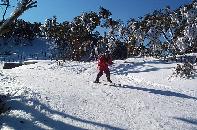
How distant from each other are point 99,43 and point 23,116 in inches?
1971

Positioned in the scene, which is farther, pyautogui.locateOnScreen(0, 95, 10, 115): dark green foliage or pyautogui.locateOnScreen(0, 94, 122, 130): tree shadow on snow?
pyautogui.locateOnScreen(0, 95, 10, 115): dark green foliage

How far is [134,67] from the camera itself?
1061 inches

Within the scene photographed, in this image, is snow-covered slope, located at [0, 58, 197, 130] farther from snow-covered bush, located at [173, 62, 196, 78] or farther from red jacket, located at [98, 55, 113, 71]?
snow-covered bush, located at [173, 62, 196, 78]

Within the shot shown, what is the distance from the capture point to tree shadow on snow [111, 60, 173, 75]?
2535 cm

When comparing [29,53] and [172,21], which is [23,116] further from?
[29,53]

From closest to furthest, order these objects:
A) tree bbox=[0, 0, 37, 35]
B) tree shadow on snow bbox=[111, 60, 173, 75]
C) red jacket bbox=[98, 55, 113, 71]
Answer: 1. tree bbox=[0, 0, 37, 35]
2. red jacket bbox=[98, 55, 113, 71]
3. tree shadow on snow bbox=[111, 60, 173, 75]

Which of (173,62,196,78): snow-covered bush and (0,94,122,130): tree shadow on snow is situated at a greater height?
(173,62,196,78): snow-covered bush

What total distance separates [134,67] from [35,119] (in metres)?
16.6

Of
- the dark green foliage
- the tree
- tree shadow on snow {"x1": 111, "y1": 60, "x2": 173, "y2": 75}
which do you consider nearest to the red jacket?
tree shadow on snow {"x1": 111, "y1": 60, "x2": 173, "y2": 75}

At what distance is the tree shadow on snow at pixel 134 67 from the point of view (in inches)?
998

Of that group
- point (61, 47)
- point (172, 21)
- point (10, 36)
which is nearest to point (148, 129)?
point (172, 21)

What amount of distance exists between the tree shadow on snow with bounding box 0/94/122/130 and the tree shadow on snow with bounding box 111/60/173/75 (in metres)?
13.1

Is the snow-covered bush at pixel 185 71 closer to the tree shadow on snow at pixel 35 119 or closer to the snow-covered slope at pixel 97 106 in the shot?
the snow-covered slope at pixel 97 106

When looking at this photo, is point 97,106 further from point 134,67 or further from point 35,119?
point 134,67
